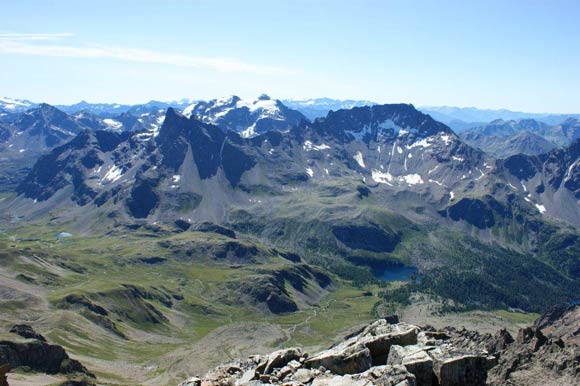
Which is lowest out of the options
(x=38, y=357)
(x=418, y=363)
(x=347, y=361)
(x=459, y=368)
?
(x=38, y=357)

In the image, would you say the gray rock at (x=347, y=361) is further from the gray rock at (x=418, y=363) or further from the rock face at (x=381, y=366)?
the gray rock at (x=418, y=363)

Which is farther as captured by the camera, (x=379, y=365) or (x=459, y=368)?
(x=379, y=365)

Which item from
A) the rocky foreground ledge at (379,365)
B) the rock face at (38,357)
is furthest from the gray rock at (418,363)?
the rock face at (38,357)

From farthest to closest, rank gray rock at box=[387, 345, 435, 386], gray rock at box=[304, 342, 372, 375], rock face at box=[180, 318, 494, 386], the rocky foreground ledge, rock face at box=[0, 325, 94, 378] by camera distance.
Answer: rock face at box=[0, 325, 94, 378] < gray rock at box=[304, 342, 372, 375] < gray rock at box=[387, 345, 435, 386] < the rocky foreground ledge < rock face at box=[180, 318, 494, 386]

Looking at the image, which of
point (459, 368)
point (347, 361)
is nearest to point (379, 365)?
point (347, 361)

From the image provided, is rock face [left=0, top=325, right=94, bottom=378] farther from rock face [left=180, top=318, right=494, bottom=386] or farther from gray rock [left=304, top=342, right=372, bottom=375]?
gray rock [left=304, top=342, right=372, bottom=375]

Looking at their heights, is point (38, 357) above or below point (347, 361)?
below

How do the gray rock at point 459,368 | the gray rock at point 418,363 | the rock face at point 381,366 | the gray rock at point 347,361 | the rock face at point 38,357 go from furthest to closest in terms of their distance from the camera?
the rock face at point 38,357, the gray rock at point 347,361, the gray rock at point 459,368, the gray rock at point 418,363, the rock face at point 381,366

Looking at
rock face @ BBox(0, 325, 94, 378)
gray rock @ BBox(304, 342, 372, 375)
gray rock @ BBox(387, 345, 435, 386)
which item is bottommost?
rock face @ BBox(0, 325, 94, 378)

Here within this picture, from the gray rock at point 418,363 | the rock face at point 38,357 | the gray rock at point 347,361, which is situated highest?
the gray rock at point 418,363

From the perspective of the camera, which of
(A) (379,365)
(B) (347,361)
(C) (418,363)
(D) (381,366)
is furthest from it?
(A) (379,365)

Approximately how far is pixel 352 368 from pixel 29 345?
163397 millimetres

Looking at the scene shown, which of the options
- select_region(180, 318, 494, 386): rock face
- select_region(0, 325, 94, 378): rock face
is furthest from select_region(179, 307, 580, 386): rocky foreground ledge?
select_region(0, 325, 94, 378): rock face

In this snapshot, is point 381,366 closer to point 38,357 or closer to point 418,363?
point 418,363
